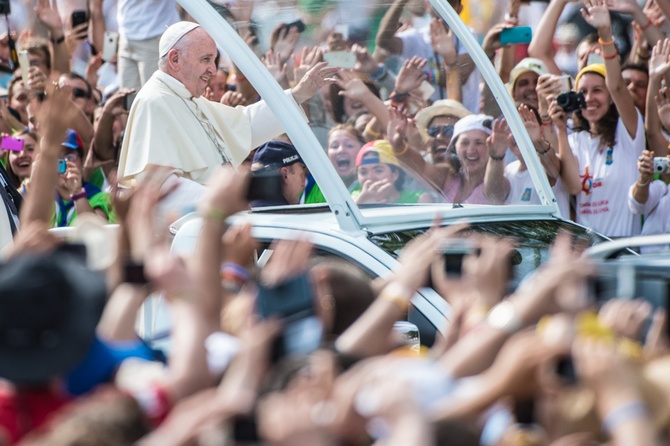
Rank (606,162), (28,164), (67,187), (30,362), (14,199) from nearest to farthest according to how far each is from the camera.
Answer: (30,362)
(14,199)
(606,162)
(67,187)
(28,164)

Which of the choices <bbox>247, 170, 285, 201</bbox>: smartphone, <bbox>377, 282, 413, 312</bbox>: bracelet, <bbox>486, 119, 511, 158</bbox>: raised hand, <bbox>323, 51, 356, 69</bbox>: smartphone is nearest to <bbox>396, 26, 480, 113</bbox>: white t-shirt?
<bbox>486, 119, 511, 158</bbox>: raised hand

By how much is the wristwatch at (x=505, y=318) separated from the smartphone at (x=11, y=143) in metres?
5.13

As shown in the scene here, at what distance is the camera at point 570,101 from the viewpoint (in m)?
6.65

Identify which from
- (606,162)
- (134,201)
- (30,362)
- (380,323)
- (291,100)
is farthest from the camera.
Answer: (606,162)

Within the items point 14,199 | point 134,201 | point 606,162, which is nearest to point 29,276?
point 134,201

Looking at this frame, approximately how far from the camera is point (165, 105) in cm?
568

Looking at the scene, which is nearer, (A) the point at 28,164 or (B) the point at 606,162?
(B) the point at 606,162

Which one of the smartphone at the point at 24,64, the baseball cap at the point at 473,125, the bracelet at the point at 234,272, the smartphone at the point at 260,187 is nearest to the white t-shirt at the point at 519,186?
the baseball cap at the point at 473,125

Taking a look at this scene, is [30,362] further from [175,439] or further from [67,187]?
[67,187]

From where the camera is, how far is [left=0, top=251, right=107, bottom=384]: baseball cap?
2.53 meters

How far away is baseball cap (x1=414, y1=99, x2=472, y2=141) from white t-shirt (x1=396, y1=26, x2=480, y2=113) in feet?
0.13

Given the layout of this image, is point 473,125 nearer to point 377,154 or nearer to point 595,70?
point 377,154

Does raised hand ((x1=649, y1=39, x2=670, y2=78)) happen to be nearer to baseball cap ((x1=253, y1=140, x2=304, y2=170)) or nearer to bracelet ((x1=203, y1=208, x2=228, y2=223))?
baseball cap ((x1=253, y1=140, x2=304, y2=170))

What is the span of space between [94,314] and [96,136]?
5.39 m
